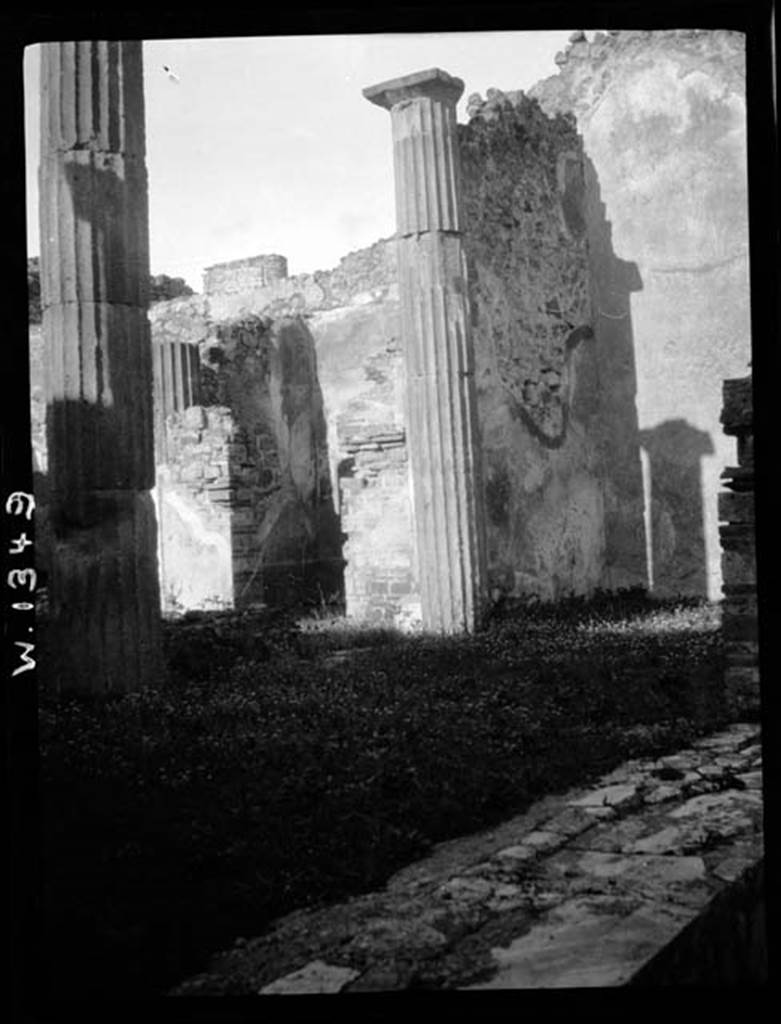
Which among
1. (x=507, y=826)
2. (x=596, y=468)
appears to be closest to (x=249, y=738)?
(x=507, y=826)

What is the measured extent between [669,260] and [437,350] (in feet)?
11.6

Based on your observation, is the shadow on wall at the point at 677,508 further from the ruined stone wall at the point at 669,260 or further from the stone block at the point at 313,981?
the stone block at the point at 313,981

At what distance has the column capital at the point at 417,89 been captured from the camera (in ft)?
25.2

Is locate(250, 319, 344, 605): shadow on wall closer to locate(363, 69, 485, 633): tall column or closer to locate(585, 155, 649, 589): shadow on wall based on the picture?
locate(363, 69, 485, 633): tall column

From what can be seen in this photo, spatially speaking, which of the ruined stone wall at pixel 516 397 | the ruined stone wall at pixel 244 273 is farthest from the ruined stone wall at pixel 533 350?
the ruined stone wall at pixel 244 273

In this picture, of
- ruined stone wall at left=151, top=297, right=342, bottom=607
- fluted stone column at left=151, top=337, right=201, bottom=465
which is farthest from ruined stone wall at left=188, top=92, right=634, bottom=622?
fluted stone column at left=151, top=337, right=201, bottom=465

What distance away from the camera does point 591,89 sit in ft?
34.4

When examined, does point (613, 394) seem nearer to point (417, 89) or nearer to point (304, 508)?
point (304, 508)

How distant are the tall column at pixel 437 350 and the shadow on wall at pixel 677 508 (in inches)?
119

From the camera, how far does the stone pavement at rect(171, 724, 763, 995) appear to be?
9.23ft

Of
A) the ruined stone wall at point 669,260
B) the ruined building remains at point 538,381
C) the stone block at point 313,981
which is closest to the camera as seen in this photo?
the stone block at point 313,981

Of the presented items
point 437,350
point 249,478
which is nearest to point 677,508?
point 437,350

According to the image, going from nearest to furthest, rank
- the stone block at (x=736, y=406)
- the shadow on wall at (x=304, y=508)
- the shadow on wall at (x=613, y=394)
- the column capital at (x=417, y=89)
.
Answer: the stone block at (x=736, y=406)
the column capital at (x=417, y=89)
the shadow on wall at (x=304, y=508)
the shadow on wall at (x=613, y=394)

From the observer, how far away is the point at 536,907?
10.4 ft
